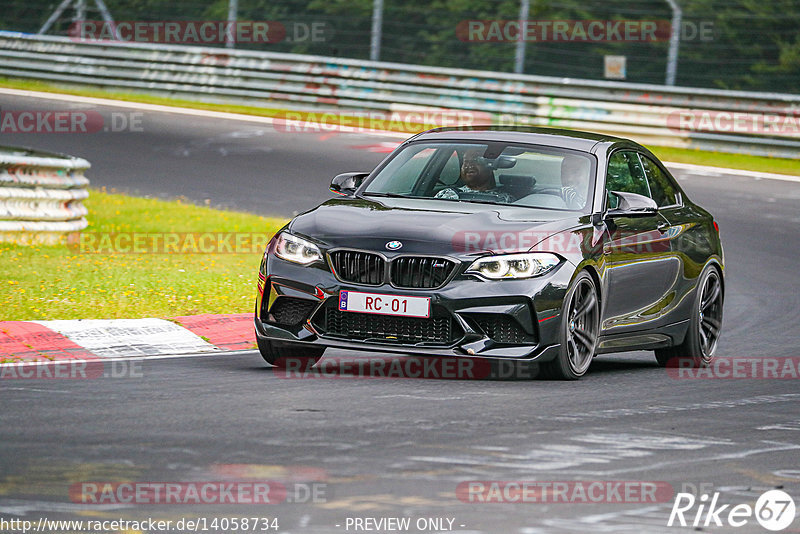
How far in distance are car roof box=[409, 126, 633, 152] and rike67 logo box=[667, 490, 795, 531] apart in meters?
4.30

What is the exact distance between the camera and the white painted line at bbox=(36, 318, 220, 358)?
965 cm

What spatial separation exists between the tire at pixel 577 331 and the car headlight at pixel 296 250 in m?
1.48

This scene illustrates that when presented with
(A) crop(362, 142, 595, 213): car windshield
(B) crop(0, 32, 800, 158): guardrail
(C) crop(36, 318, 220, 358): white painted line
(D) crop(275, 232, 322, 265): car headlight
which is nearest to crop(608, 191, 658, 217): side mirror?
(A) crop(362, 142, 595, 213): car windshield

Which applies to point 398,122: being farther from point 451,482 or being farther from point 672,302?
point 451,482

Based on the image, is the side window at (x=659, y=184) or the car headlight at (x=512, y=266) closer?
the car headlight at (x=512, y=266)

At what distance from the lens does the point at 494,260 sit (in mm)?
8430

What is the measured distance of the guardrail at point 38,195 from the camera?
14000mm

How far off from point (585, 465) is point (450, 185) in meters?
3.67

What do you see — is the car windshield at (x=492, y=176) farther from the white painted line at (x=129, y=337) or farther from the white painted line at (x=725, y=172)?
the white painted line at (x=725, y=172)

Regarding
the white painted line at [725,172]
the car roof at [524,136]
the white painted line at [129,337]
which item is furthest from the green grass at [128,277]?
the white painted line at [725,172]

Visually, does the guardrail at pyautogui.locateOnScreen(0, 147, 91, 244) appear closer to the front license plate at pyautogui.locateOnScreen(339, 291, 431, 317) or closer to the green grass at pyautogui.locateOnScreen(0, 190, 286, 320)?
the green grass at pyautogui.locateOnScreen(0, 190, 286, 320)

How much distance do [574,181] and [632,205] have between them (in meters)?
0.41

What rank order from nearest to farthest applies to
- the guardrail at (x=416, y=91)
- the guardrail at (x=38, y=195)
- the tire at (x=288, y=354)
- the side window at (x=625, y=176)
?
the tire at (x=288, y=354) < the side window at (x=625, y=176) < the guardrail at (x=38, y=195) < the guardrail at (x=416, y=91)

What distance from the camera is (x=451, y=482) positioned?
19.4ft
